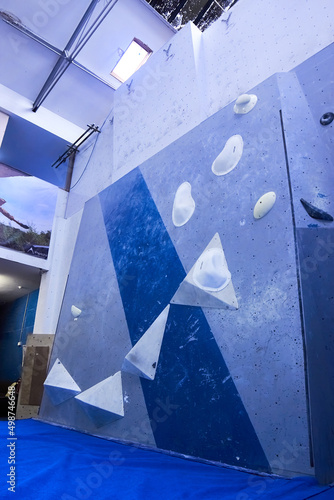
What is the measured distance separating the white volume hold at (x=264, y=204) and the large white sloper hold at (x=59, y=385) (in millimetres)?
2184

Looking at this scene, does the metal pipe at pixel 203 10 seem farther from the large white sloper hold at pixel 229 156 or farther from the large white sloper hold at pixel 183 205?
the large white sloper hold at pixel 183 205

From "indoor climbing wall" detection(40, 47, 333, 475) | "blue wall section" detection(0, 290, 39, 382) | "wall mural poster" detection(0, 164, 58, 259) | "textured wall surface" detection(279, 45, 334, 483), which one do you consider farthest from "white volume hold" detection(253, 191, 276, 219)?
"blue wall section" detection(0, 290, 39, 382)

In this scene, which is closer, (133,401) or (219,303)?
(219,303)

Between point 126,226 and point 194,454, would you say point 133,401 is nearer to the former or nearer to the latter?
point 194,454

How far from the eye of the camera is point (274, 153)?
7.38ft

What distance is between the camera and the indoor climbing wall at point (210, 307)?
5.77ft

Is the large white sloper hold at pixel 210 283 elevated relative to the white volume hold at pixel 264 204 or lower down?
lower down

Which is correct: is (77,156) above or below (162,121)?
above

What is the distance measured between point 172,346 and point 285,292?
0.90m

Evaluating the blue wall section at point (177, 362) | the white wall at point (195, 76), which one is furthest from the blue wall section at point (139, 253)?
the white wall at point (195, 76)

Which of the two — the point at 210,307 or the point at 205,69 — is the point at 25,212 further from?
the point at 210,307

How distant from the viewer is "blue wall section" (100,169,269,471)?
1824 millimetres

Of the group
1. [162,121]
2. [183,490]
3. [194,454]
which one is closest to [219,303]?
[194,454]

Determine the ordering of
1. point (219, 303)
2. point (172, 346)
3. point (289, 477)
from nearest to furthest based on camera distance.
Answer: point (289, 477), point (219, 303), point (172, 346)
